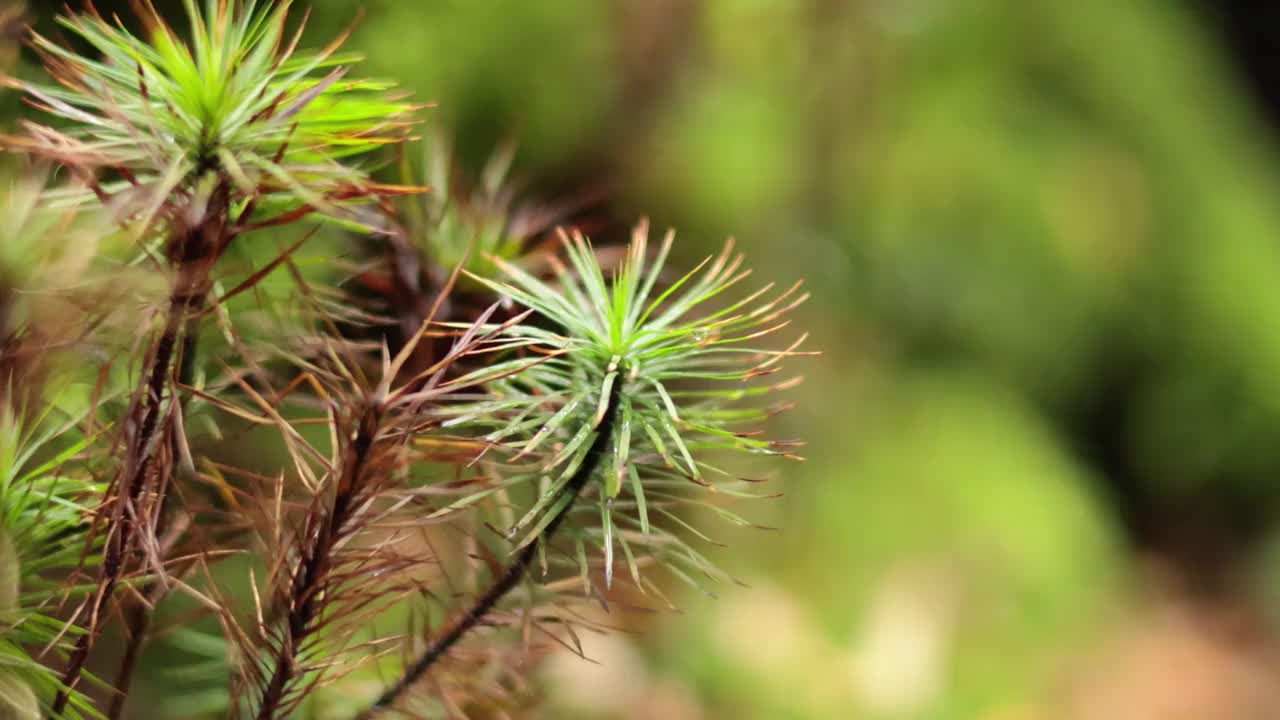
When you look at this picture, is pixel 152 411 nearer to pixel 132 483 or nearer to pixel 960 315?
pixel 132 483

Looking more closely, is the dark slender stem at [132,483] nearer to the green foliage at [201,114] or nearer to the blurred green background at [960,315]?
the green foliage at [201,114]

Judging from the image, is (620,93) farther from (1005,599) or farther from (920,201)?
(1005,599)

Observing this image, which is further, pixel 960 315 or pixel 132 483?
pixel 960 315

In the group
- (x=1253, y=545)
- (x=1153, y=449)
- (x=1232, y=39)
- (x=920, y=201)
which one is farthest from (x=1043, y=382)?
(x=1232, y=39)

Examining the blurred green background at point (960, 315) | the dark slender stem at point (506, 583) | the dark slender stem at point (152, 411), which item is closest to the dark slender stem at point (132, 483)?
the dark slender stem at point (152, 411)

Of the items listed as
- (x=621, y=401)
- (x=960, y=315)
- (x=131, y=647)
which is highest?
(x=960, y=315)

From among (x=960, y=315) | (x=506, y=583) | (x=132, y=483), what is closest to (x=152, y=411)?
(x=132, y=483)

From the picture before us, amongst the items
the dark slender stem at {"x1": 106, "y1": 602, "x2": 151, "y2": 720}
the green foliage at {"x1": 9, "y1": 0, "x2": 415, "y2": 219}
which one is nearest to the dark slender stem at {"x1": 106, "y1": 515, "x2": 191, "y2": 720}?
the dark slender stem at {"x1": 106, "y1": 602, "x2": 151, "y2": 720}
